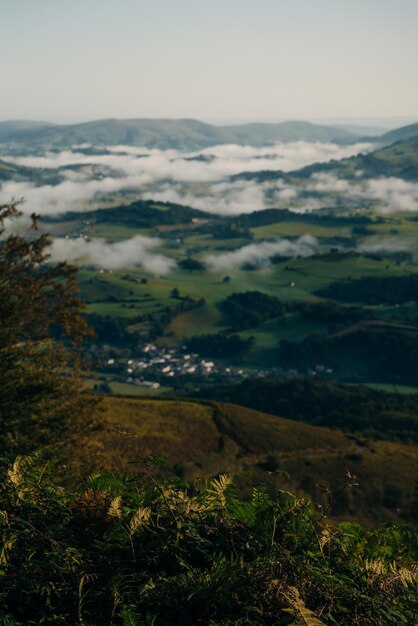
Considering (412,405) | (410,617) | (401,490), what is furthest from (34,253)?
(412,405)

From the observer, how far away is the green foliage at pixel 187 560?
6316 mm

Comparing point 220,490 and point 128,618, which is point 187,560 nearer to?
point 220,490

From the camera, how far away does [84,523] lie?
784cm

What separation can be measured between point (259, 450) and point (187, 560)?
315 feet

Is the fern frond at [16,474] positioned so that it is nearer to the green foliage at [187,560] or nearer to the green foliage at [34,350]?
the green foliage at [187,560]

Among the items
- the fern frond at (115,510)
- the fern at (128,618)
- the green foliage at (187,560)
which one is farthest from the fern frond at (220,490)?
the fern at (128,618)

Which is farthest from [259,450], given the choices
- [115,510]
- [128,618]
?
[128,618]

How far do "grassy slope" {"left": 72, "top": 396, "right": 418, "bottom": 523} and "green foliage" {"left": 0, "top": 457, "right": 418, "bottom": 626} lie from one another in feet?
211

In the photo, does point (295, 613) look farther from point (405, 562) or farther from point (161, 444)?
point (161, 444)

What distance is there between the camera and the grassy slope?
81.2 metres

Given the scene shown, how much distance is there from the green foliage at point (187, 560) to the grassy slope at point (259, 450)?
211ft

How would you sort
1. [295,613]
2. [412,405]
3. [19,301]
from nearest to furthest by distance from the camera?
1. [295,613]
2. [19,301]
3. [412,405]

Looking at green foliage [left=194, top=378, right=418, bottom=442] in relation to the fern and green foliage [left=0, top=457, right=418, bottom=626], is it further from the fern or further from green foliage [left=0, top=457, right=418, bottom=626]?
→ the fern

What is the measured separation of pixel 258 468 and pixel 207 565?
85153 millimetres
